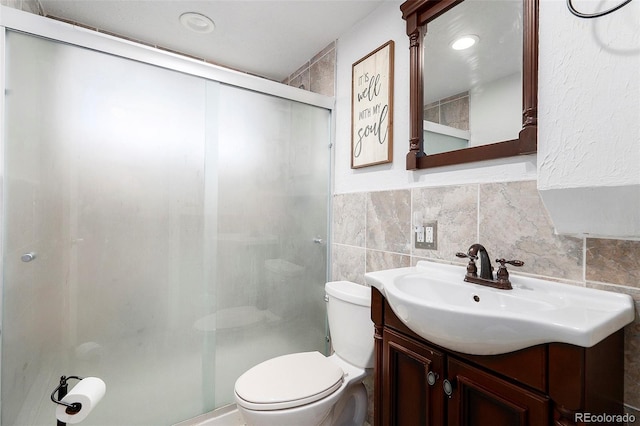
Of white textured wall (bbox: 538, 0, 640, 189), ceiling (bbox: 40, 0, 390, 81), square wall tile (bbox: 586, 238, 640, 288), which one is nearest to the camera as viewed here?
white textured wall (bbox: 538, 0, 640, 189)

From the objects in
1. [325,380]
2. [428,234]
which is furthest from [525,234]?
[325,380]

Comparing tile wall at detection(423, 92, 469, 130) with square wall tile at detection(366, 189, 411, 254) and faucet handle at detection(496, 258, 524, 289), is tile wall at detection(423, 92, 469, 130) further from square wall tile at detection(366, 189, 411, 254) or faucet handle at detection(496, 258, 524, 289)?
faucet handle at detection(496, 258, 524, 289)

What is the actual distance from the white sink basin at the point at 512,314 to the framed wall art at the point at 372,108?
2.53 ft

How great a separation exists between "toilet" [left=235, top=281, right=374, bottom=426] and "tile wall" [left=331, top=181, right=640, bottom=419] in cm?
28

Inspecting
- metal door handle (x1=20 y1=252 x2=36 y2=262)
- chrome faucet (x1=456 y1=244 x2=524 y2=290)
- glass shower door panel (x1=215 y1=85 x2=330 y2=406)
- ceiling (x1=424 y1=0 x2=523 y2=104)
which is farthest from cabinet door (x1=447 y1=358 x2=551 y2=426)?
metal door handle (x1=20 y1=252 x2=36 y2=262)

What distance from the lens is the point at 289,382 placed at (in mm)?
1194

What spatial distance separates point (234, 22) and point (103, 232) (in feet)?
4.52

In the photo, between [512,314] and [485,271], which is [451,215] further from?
[512,314]

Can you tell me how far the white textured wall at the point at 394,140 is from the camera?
1.08 metres

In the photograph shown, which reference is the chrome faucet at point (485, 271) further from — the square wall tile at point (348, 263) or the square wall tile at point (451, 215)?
A: the square wall tile at point (348, 263)

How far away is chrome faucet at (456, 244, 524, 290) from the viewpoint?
3.10 ft

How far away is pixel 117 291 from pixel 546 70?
1780 millimetres

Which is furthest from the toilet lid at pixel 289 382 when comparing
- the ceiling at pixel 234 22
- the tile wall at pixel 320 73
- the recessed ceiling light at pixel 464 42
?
the ceiling at pixel 234 22

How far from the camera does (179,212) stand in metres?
1.49
